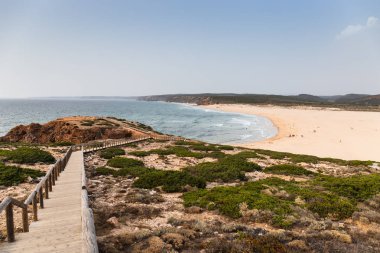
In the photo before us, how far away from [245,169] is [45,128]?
39.7 meters

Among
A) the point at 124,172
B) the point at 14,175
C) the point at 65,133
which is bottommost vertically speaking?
the point at 65,133

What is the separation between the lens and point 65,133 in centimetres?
4588

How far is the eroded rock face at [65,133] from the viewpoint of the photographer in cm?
4484

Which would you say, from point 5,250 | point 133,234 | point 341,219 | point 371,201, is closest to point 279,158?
point 371,201

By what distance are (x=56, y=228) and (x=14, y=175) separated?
9689 mm

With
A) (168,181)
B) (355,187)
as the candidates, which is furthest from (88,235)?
(355,187)

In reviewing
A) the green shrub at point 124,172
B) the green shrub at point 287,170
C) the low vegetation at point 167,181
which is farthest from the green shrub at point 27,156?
the green shrub at point 287,170

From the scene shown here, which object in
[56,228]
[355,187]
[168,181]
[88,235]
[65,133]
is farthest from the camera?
[65,133]

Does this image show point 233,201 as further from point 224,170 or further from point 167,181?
point 224,170

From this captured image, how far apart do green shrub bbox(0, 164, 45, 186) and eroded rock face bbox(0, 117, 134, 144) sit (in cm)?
2765

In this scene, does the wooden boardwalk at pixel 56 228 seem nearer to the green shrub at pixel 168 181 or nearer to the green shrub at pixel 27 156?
the green shrub at pixel 168 181

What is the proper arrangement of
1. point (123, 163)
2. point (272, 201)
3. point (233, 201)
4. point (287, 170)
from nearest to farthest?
point (233, 201) < point (272, 201) < point (287, 170) < point (123, 163)

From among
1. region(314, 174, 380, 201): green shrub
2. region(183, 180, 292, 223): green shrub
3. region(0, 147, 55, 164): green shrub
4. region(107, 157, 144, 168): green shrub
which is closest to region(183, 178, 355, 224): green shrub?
region(183, 180, 292, 223): green shrub

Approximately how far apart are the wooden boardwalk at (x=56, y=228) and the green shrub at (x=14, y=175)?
12.9ft
